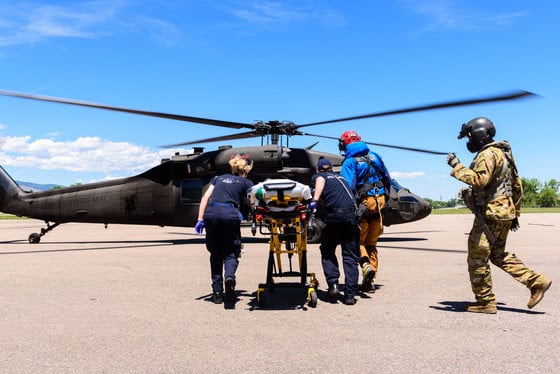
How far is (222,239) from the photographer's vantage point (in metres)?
5.57

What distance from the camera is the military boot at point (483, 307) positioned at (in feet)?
16.1

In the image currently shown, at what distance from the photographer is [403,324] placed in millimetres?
4496

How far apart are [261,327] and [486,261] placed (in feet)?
7.87

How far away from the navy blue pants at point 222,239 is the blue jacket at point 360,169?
5.44 feet

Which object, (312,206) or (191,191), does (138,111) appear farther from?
(312,206)

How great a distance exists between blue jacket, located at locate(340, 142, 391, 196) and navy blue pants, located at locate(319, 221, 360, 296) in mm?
821

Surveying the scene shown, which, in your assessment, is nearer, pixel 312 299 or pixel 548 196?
pixel 312 299

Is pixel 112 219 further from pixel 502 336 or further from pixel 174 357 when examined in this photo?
pixel 502 336

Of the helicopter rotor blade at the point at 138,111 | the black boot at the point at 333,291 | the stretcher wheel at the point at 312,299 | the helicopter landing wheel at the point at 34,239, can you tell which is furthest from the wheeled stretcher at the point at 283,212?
the helicopter landing wheel at the point at 34,239

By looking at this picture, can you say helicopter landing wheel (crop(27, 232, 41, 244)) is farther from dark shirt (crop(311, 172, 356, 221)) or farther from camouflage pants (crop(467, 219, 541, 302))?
camouflage pants (crop(467, 219, 541, 302))

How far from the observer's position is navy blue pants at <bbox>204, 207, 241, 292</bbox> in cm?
552

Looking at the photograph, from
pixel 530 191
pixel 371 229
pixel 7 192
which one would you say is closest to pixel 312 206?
pixel 371 229

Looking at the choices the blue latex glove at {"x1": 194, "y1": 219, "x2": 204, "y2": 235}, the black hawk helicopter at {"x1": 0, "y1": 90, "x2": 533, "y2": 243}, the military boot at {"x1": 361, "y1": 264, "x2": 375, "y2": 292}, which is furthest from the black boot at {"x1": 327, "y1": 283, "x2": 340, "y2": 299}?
the black hawk helicopter at {"x1": 0, "y1": 90, "x2": 533, "y2": 243}

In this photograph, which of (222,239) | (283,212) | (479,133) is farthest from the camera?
(222,239)
